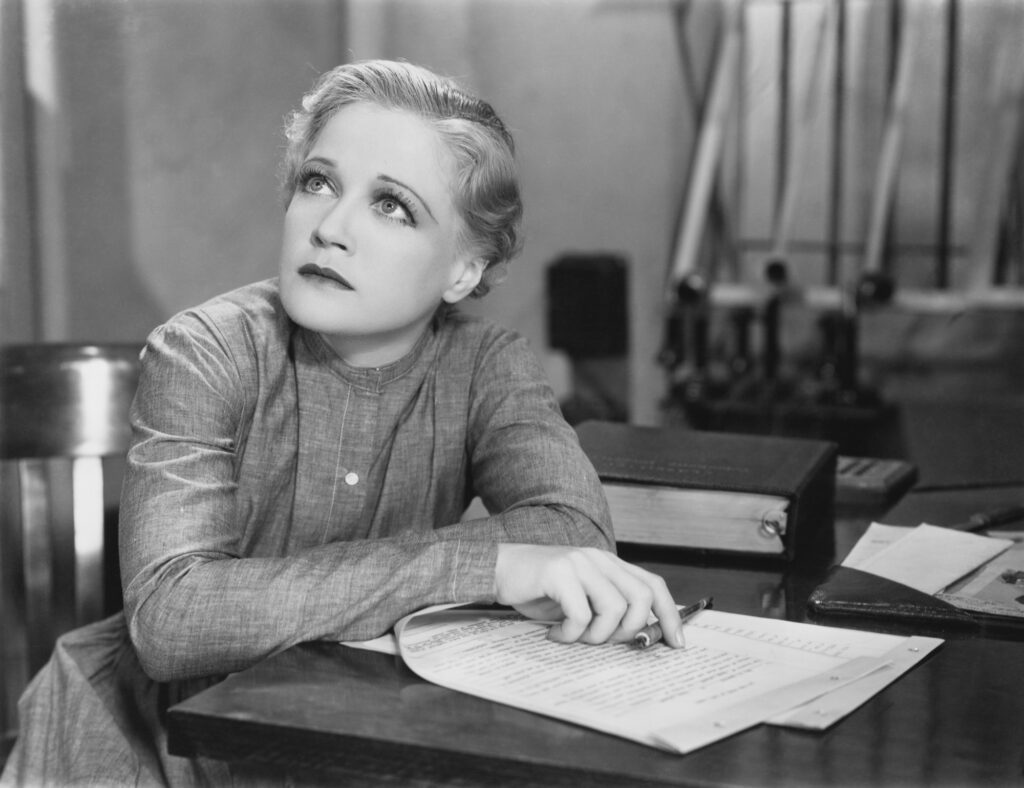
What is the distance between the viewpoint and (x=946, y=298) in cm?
456

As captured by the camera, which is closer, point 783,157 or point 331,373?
point 331,373

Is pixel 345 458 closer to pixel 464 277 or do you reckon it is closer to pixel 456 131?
pixel 464 277

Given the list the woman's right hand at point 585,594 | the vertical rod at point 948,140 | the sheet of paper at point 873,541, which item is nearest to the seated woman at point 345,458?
the woman's right hand at point 585,594

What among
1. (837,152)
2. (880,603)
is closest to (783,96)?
(837,152)

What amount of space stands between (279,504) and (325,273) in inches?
9.7

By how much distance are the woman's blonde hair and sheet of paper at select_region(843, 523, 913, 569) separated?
0.45 metres

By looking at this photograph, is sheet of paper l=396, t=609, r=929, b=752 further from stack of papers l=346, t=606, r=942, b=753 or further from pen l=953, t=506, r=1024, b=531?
pen l=953, t=506, r=1024, b=531

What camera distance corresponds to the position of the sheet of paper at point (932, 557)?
1163 mm

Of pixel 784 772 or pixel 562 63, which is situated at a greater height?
pixel 562 63

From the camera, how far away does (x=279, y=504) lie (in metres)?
1.29

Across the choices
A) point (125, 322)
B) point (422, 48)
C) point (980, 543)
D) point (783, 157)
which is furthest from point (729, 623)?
point (783, 157)

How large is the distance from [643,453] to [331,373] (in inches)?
13.8

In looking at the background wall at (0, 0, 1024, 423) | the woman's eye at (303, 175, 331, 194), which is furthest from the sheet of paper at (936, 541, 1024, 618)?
the background wall at (0, 0, 1024, 423)

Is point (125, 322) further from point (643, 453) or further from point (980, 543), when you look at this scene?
point (980, 543)
